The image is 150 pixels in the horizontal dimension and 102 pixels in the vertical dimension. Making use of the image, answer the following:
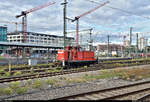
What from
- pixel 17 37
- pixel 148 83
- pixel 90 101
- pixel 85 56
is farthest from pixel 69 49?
pixel 17 37

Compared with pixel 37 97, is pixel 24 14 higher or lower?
higher

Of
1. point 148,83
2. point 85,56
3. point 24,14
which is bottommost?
point 148,83

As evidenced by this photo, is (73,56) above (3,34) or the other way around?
the other way around

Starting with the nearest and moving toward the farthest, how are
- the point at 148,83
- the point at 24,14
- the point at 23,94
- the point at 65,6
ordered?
1. the point at 23,94
2. the point at 148,83
3. the point at 65,6
4. the point at 24,14

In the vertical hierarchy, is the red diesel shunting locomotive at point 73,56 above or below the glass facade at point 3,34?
below

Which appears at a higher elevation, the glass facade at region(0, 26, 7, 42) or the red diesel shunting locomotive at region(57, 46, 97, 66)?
the glass facade at region(0, 26, 7, 42)

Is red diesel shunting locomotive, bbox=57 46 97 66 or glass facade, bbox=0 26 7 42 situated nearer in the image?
red diesel shunting locomotive, bbox=57 46 97 66

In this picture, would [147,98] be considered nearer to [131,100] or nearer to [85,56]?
[131,100]

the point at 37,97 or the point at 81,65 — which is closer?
the point at 37,97

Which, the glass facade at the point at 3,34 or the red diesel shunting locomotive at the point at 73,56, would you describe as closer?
the red diesel shunting locomotive at the point at 73,56

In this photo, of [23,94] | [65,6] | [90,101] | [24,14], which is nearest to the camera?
[90,101]

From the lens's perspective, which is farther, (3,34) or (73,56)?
(3,34)

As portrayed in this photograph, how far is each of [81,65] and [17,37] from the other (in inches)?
2955

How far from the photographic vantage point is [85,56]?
20922 millimetres
